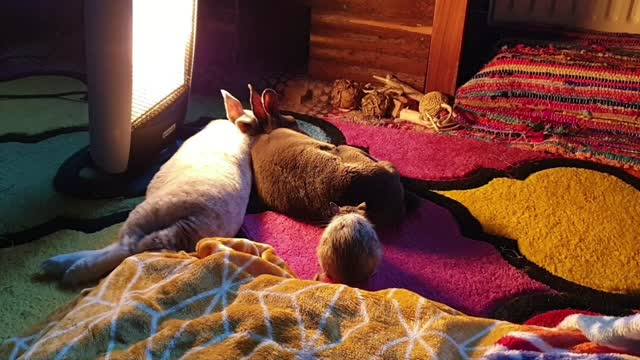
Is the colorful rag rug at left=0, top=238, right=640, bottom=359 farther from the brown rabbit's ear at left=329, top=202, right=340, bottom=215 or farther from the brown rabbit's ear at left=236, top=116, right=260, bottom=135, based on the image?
the brown rabbit's ear at left=236, top=116, right=260, bottom=135

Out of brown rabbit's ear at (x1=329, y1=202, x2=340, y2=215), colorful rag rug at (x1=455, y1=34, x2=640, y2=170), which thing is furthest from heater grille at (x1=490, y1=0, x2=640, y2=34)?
brown rabbit's ear at (x1=329, y1=202, x2=340, y2=215)

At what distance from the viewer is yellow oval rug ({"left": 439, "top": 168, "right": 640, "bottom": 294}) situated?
1.38 meters

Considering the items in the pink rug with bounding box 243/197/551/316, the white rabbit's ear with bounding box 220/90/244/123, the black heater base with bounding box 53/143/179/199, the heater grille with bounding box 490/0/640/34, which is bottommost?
the pink rug with bounding box 243/197/551/316

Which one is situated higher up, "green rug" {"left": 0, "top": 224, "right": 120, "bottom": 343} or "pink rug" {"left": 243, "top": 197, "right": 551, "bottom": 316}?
"pink rug" {"left": 243, "top": 197, "right": 551, "bottom": 316}

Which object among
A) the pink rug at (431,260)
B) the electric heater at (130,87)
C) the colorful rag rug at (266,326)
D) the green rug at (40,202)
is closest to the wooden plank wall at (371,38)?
the green rug at (40,202)

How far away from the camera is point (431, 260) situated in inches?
55.7

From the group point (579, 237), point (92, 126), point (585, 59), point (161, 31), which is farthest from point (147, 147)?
point (585, 59)

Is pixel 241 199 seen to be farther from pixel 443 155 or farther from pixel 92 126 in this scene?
pixel 443 155

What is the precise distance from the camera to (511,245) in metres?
1.47

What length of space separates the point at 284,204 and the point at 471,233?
0.44 meters

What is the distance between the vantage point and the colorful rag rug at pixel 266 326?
84 centimetres

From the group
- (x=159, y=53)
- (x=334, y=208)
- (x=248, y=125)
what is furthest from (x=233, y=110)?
(x=334, y=208)

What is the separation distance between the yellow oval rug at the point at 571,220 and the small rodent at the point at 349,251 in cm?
46

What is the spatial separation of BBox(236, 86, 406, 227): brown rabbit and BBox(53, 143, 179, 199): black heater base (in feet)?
0.98
